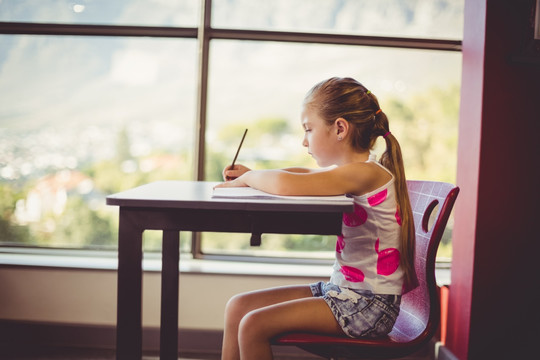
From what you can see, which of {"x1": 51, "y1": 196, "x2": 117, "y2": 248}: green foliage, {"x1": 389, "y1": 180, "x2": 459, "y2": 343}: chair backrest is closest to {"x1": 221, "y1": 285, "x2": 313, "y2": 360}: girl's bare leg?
{"x1": 389, "y1": 180, "x2": 459, "y2": 343}: chair backrest

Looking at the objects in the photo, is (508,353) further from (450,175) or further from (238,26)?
(238,26)

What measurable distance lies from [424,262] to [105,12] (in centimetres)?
221

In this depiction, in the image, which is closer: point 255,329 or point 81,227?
point 255,329

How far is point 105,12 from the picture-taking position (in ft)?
8.81

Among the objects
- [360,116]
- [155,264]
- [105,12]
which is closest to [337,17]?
[105,12]

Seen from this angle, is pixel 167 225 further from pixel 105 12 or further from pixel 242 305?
pixel 105 12

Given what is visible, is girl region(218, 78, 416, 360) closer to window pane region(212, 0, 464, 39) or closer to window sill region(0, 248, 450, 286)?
window sill region(0, 248, 450, 286)

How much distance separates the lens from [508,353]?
2078 mm

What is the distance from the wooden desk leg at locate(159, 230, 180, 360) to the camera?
158 centimetres

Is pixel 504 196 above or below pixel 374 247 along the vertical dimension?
above

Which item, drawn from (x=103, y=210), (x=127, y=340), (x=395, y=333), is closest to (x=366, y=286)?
(x=395, y=333)

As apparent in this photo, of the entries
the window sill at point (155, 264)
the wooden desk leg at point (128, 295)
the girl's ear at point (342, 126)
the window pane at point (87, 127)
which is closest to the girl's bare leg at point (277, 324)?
the wooden desk leg at point (128, 295)

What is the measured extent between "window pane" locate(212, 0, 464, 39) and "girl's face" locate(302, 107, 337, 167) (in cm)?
132

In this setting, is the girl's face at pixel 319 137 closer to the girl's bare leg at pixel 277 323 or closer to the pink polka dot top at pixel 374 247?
the pink polka dot top at pixel 374 247
